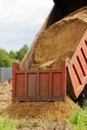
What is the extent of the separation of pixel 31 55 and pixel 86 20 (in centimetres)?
191

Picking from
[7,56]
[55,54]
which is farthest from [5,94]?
[7,56]

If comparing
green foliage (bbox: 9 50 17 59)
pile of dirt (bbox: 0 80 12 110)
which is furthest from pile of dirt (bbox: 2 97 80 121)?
green foliage (bbox: 9 50 17 59)

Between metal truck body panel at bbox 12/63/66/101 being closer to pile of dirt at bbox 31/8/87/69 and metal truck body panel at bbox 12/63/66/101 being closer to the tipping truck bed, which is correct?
the tipping truck bed

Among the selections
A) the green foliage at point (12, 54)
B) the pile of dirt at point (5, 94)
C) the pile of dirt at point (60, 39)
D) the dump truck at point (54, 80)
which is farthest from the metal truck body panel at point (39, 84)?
the green foliage at point (12, 54)

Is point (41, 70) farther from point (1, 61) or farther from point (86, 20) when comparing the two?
point (1, 61)

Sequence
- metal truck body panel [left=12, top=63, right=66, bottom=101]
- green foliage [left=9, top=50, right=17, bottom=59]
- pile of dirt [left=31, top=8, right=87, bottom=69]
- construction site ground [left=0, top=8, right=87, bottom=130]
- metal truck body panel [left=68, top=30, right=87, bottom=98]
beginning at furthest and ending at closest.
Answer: green foliage [left=9, top=50, right=17, bottom=59] < pile of dirt [left=31, top=8, right=87, bottom=69] < metal truck body panel [left=68, top=30, right=87, bottom=98] < metal truck body panel [left=12, top=63, right=66, bottom=101] < construction site ground [left=0, top=8, right=87, bottom=130]

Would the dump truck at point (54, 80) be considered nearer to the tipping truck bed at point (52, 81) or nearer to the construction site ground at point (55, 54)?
the tipping truck bed at point (52, 81)

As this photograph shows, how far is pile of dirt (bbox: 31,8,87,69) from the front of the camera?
12.9 meters

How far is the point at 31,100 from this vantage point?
1196cm

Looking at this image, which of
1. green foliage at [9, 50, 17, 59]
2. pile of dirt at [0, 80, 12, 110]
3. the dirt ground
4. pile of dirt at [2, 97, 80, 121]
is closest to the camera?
the dirt ground

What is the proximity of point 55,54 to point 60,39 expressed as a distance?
25.5 inches

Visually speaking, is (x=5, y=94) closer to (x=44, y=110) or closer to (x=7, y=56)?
(x=44, y=110)

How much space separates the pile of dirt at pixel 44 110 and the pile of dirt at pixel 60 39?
135 centimetres

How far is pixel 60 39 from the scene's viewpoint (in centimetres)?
1348
